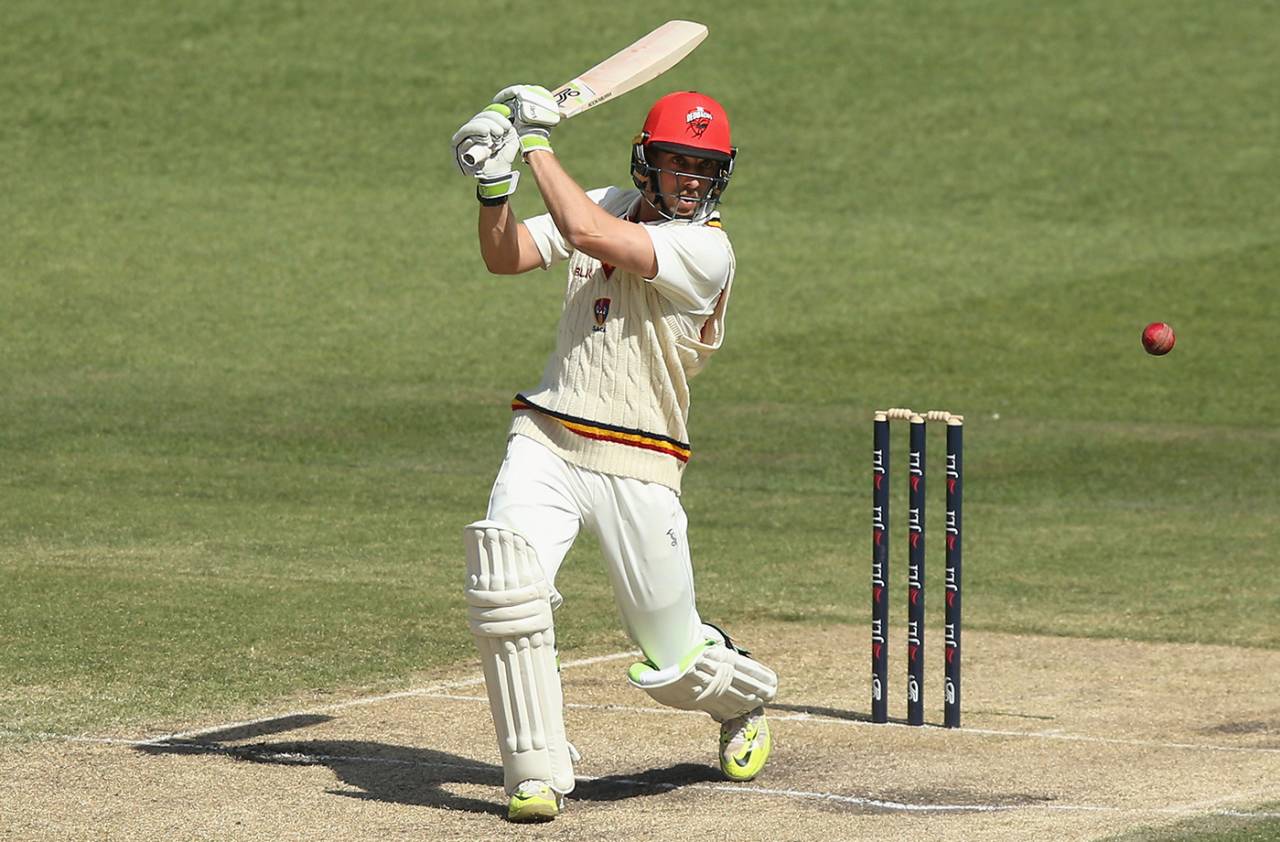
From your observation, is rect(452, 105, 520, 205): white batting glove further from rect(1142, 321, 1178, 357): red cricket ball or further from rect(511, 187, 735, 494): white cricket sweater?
rect(1142, 321, 1178, 357): red cricket ball

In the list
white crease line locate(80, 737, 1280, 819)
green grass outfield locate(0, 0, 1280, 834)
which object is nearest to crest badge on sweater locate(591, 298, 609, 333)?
white crease line locate(80, 737, 1280, 819)

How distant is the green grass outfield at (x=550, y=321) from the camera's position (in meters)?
10.5

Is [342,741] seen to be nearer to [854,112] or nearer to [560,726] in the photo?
[560,726]

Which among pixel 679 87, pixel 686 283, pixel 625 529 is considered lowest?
pixel 625 529

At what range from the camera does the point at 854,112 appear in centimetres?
2766

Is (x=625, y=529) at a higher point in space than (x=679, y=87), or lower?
lower

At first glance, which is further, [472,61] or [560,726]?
[472,61]

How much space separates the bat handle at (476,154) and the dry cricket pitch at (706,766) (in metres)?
1.93

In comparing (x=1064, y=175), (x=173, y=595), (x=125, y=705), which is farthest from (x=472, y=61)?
(x=125, y=705)

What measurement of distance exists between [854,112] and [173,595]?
62.1 feet

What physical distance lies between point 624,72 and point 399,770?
240cm

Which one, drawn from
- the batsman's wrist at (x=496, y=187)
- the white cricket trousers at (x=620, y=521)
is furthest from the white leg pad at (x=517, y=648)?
the batsman's wrist at (x=496, y=187)

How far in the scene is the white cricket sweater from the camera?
21.9 feet

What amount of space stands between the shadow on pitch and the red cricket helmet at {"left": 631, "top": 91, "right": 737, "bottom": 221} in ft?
5.95
